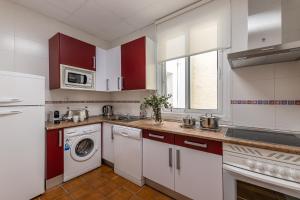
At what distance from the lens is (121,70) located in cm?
246

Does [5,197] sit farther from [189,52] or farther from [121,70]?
[189,52]

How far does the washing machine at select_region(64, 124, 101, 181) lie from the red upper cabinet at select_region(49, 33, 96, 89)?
0.75 metres

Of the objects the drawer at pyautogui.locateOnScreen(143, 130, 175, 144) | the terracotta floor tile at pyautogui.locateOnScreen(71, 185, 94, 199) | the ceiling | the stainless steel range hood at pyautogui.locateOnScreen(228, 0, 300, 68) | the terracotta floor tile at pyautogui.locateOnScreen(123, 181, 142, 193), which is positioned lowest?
the terracotta floor tile at pyautogui.locateOnScreen(71, 185, 94, 199)

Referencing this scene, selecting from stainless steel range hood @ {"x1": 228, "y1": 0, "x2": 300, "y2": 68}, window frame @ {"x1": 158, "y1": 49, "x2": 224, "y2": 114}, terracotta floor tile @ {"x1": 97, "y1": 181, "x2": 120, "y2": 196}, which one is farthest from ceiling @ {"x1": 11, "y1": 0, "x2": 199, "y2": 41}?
terracotta floor tile @ {"x1": 97, "y1": 181, "x2": 120, "y2": 196}

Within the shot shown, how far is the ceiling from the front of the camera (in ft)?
6.12

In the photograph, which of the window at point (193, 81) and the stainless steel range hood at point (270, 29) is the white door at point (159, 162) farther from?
the stainless steel range hood at point (270, 29)

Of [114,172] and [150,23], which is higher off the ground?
[150,23]

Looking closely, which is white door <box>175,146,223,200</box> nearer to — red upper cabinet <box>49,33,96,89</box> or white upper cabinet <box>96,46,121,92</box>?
white upper cabinet <box>96,46,121,92</box>

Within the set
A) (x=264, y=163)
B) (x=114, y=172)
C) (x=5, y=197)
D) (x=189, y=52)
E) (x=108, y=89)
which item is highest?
(x=189, y=52)

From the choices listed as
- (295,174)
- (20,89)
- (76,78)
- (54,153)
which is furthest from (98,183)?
(295,174)

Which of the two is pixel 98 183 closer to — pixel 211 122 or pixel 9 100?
pixel 9 100

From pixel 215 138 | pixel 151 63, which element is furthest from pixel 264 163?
pixel 151 63

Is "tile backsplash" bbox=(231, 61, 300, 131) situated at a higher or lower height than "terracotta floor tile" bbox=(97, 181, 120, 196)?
higher

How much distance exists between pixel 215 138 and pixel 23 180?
2.05 metres
